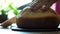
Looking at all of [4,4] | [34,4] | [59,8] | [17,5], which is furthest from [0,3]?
[34,4]

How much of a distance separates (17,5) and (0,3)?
0.17 meters

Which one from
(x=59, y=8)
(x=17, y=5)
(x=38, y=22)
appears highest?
(x=17, y=5)

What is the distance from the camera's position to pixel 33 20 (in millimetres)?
559

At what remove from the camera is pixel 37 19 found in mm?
559

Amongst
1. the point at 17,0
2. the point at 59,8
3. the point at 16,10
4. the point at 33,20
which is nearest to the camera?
the point at 33,20

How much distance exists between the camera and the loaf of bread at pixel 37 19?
56 centimetres

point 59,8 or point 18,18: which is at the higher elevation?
point 59,8

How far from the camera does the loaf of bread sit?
0.56 meters

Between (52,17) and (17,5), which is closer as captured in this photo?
(52,17)

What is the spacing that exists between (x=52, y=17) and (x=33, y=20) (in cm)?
7

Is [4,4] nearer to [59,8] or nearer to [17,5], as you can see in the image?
[17,5]

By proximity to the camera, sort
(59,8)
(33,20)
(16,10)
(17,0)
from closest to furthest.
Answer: (33,20) < (59,8) < (16,10) < (17,0)

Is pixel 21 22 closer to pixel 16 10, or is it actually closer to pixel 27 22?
pixel 27 22

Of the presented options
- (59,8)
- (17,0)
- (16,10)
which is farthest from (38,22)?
(17,0)
